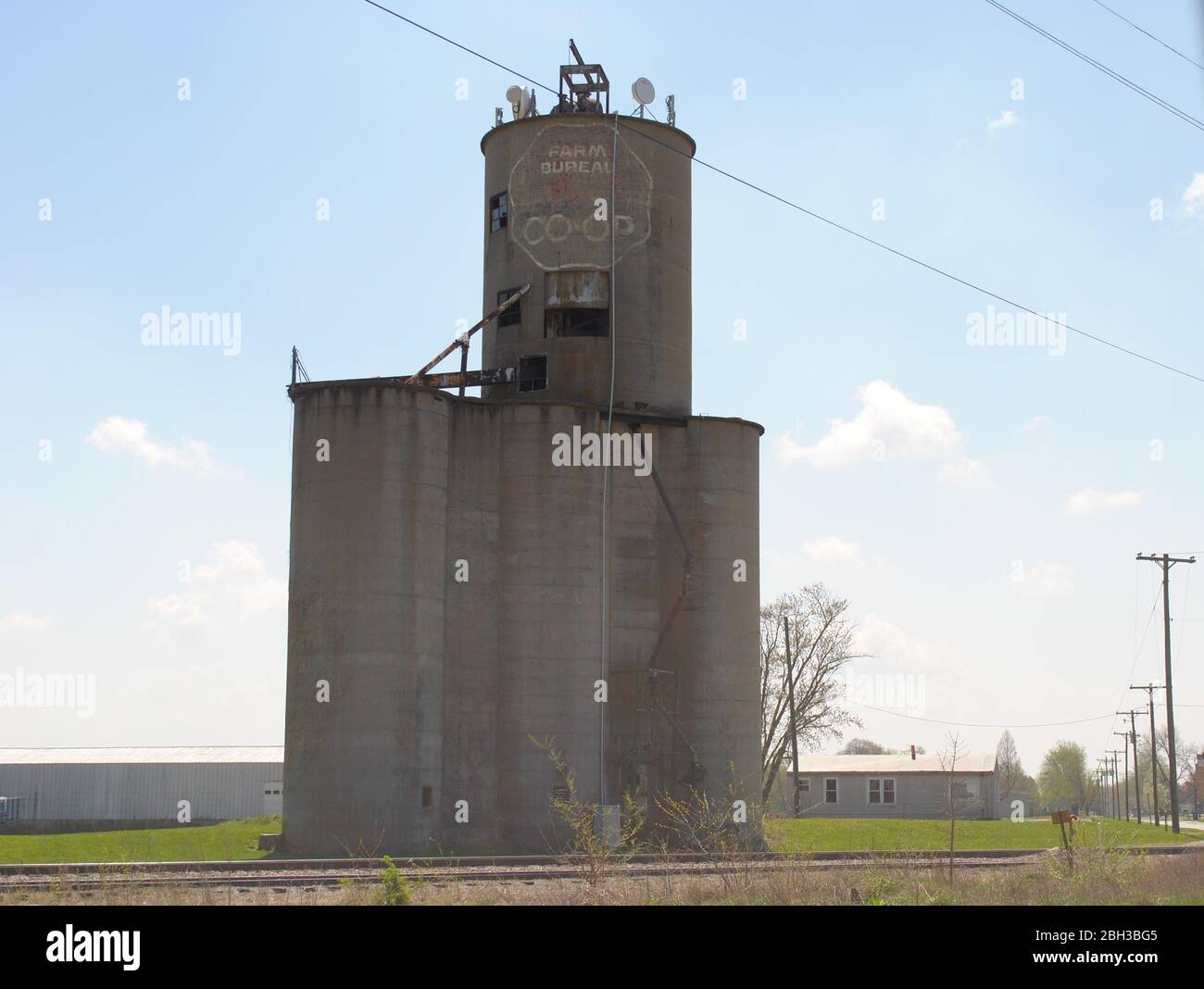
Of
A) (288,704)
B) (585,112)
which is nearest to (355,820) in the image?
(288,704)

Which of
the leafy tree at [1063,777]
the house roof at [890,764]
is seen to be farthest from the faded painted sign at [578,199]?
the leafy tree at [1063,777]

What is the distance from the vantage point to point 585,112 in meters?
42.3

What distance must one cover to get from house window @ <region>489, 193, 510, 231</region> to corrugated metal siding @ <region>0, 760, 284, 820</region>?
1206 inches

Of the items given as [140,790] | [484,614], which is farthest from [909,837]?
[140,790]

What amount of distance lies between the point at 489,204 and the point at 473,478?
385 inches

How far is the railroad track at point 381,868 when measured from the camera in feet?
65.7

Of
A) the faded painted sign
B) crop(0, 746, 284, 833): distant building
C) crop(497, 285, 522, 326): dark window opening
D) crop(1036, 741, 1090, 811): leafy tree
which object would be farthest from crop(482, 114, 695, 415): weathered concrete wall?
crop(1036, 741, 1090, 811): leafy tree

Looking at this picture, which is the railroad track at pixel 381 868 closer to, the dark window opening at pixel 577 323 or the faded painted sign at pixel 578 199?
the dark window opening at pixel 577 323

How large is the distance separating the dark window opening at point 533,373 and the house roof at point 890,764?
48.3 metres

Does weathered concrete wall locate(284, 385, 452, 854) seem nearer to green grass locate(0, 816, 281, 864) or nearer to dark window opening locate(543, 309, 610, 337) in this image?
green grass locate(0, 816, 281, 864)

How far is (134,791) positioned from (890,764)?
146 feet

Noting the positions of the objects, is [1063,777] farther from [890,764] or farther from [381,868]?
[381,868]

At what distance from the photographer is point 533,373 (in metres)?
41.1

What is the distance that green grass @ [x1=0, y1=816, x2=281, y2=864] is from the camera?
101 ft
